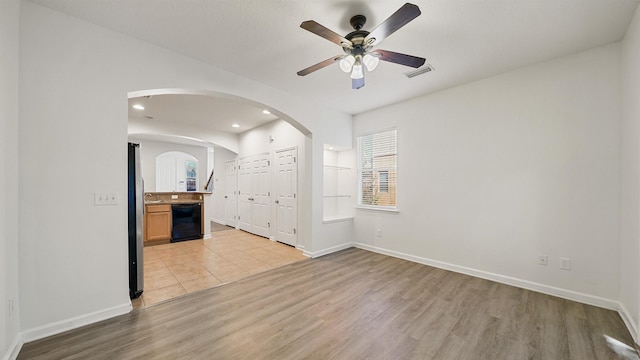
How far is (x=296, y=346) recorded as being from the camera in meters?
1.91

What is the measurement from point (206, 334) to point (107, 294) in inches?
43.6

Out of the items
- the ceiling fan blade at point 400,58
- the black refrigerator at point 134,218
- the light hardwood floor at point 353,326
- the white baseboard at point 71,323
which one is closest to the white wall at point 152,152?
the black refrigerator at point 134,218

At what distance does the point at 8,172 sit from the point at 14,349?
1.31 meters

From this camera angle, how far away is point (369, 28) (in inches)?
91.3

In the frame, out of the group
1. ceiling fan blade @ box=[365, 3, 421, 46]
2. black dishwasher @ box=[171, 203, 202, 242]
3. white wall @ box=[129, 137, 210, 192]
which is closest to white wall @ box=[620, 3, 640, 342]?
ceiling fan blade @ box=[365, 3, 421, 46]

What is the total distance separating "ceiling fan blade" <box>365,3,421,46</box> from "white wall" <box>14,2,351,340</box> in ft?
7.49

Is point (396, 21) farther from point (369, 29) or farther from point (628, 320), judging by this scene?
point (628, 320)

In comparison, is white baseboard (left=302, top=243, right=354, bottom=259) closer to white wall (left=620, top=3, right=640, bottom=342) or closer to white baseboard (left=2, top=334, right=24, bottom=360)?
white baseboard (left=2, top=334, right=24, bottom=360)

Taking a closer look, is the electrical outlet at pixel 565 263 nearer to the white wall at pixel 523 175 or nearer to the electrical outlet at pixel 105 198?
the white wall at pixel 523 175

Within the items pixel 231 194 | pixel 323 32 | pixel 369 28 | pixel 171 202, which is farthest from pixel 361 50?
pixel 231 194

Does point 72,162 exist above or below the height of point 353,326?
above

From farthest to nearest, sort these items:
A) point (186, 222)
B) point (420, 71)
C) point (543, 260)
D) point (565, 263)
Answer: point (186, 222) → point (420, 71) → point (543, 260) → point (565, 263)

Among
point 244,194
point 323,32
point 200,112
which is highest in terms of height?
point 200,112

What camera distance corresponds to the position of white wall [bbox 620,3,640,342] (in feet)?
6.63
